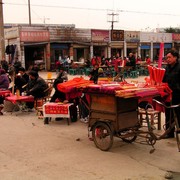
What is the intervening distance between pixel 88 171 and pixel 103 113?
126cm

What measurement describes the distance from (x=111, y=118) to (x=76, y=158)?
901mm

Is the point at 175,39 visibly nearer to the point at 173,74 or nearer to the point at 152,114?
the point at 152,114

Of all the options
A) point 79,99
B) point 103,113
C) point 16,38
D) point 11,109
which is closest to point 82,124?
point 79,99

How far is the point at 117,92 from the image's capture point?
205 inches

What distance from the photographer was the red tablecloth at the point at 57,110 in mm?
7906

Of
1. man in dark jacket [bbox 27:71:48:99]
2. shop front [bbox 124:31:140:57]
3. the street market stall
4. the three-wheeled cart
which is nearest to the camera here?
the street market stall

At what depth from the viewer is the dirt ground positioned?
469 centimetres

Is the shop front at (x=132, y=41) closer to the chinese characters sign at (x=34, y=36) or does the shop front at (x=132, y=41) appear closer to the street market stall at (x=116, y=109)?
the chinese characters sign at (x=34, y=36)

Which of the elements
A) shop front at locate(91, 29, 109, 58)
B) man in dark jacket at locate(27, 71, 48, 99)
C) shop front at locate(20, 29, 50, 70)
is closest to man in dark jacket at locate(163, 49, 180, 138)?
man in dark jacket at locate(27, 71, 48, 99)

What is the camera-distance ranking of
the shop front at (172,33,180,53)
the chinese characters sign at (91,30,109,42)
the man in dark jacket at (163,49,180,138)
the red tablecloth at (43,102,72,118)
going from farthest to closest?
the shop front at (172,33,180,53) → the chinese characters sign at (91,30,109,42) → the red tablecloth at (43,102,72,118) → the man in dark jacket at (163,49,180,138)

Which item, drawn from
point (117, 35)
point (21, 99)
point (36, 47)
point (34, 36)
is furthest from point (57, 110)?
point (117, 35)

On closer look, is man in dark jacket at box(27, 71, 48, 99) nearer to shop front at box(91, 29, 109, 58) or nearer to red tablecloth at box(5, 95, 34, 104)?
red tablecloth at box(5, 95, 34, 104)

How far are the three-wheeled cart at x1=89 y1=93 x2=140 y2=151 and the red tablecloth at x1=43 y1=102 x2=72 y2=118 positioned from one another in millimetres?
1904

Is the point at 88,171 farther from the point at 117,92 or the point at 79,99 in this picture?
the point at 79,99
